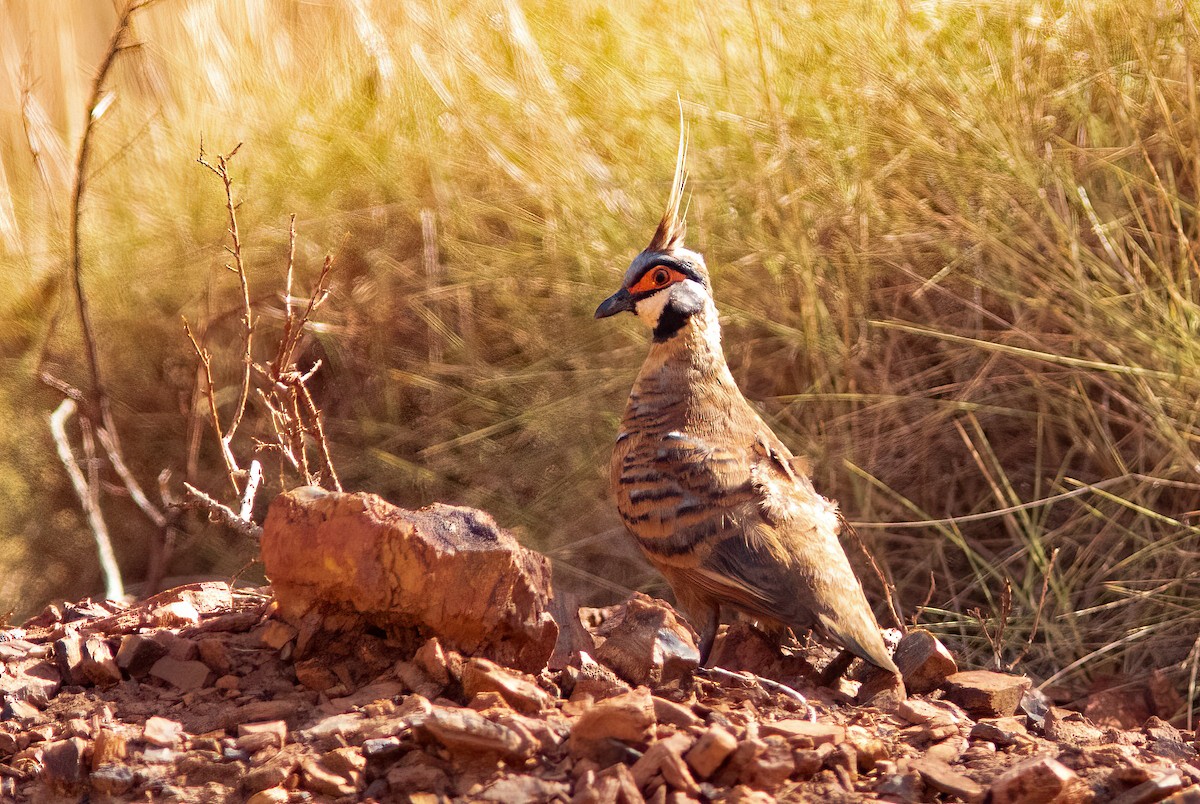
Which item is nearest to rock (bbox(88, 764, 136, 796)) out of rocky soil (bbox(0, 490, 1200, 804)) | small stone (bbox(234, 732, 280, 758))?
rocky soil (bbox(0, 490, 1200, 804))

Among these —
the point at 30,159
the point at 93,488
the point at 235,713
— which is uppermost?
the point at 30,159

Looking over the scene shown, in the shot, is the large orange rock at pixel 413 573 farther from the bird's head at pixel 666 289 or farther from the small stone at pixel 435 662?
the bird's head at pixel 666 289

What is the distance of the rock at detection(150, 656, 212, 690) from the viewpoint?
2.69 meters

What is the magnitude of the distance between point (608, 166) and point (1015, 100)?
160 centimetres

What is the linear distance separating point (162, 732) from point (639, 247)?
9.09ft

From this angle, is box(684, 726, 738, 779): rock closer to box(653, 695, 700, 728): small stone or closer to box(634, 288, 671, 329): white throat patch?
box(653, 695, 700, 728): small stone

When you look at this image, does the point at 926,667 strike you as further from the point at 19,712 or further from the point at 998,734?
the point at 19,712

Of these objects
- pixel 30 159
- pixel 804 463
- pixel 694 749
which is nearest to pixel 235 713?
pixel 694 749

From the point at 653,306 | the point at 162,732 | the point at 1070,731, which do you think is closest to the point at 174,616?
the point at 162,732

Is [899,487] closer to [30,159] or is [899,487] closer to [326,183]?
[326,183]

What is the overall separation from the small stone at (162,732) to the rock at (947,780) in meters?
1.50

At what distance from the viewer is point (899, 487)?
4574 millimetres

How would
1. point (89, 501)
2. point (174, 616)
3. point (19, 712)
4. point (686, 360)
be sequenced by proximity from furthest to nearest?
point (89, 501), point (686, 360), point (174, 616), point (19, 712)

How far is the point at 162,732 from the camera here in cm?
247
